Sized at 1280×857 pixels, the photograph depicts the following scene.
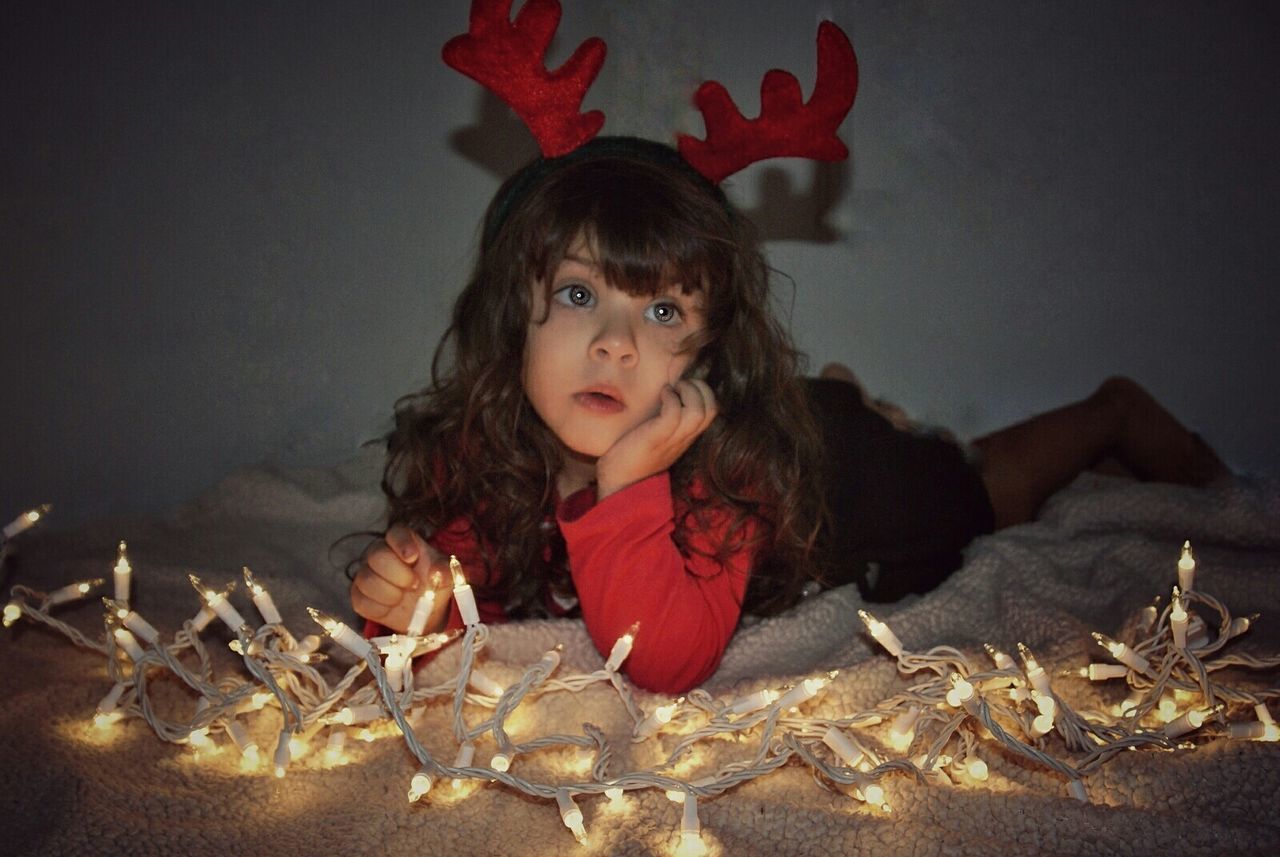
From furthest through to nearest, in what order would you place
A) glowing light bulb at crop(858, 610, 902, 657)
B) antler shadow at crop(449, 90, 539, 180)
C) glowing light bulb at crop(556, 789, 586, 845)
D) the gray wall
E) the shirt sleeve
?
1. antler shadow at crop(449, 90, 539, 180)
2. the gray wall
3. the shirt sleeve
4. glowing light bulb at crop(858, 610, 902, 657)
5. glowing light bulb at crop(556, 789, 586, 845)

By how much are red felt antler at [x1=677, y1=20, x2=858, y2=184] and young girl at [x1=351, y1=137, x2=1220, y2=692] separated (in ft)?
0.11

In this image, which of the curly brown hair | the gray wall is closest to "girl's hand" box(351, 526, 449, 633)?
the curly brown hair

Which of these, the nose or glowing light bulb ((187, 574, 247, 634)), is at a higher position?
the nose

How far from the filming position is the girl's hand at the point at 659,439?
3.02ft

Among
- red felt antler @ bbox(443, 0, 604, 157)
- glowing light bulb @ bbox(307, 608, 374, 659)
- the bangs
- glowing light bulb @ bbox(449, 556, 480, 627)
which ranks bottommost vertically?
glowing light bulb @ bbox(307, 608, 374, 659)

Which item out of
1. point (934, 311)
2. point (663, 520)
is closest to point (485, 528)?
point (663, 520)

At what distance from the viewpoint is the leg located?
1388 millimetres

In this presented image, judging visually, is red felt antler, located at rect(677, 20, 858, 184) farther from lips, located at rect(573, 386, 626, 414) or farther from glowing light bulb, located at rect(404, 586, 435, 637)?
glowing light bulb, located at rect(404, 586, 435, 637)

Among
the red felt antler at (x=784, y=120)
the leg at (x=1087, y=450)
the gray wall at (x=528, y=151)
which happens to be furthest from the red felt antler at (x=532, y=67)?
the leg at (x=1087, y=450)

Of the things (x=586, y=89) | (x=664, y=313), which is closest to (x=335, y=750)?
(x=664, y=313)

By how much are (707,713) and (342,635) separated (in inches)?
Result: 12.3

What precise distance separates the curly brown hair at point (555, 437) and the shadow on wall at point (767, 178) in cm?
46

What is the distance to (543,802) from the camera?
0.78m

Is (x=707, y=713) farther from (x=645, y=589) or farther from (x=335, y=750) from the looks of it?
(x=335, y=750)
